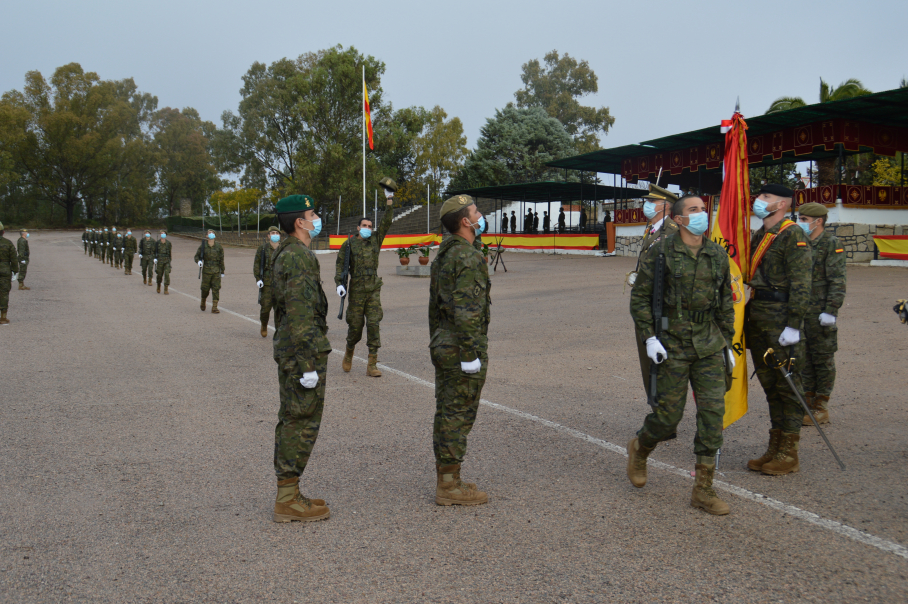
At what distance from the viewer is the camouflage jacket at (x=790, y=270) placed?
16.6 feet

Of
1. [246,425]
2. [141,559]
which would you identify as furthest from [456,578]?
[246,425]

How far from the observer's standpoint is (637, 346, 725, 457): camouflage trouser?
4.35 m

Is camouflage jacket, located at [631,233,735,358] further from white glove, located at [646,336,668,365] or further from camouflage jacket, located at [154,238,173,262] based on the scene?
camouflage jacket, located at [154,238,173,262]

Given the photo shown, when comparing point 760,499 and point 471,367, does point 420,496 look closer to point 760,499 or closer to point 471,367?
point 471,367

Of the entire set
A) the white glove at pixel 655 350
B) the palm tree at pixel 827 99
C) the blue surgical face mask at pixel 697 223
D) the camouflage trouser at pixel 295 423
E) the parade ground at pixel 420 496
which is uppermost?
the palm tree at pixel 827 99

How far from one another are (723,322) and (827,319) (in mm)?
2287

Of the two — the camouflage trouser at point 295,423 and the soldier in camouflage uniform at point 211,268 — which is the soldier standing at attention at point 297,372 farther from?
the soldier in camouflage uniform at point 211,268

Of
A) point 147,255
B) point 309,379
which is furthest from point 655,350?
point 147,255

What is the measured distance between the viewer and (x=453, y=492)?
4.53 m

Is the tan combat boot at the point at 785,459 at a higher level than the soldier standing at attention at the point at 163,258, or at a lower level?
lower

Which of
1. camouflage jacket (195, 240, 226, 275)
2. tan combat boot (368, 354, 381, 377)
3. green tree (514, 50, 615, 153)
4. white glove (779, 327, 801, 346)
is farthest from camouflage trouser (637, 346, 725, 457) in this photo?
green tree (514, 50, 615, 153)

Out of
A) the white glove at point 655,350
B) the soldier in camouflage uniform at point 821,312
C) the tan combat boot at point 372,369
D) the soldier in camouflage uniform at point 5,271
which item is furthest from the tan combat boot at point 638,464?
the soldier in camouflage uniform at point 5,271

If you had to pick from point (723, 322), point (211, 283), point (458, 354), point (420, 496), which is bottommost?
point (420, 496)

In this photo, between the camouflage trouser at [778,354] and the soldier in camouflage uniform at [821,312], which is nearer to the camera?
the camouflage trouser at [778,354]
